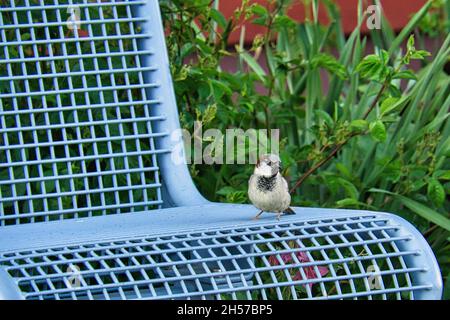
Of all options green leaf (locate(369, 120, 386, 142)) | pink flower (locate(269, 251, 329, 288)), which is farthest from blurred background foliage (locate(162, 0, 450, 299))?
pink flower (locate(269, 251, 329, 288))

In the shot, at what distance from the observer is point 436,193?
2613 millimetres

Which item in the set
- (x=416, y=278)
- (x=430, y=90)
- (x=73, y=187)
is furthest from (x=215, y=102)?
(x=416, y=278)

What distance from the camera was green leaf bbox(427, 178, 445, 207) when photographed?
→ 8.53ft

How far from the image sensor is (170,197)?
2.40 m

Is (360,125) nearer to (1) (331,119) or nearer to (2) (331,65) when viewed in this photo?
(1) (331,119)

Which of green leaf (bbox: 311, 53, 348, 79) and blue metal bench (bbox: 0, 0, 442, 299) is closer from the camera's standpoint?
blue metal bench (bbox: 0, 0, 442, 299)

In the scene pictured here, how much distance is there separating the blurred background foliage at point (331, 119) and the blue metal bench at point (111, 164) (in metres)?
0.21

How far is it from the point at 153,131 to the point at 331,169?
0.83m

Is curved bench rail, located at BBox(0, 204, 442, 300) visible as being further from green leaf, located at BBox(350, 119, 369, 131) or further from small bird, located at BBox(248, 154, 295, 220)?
green leaf, located at BBox(350, 119, 369, 131)

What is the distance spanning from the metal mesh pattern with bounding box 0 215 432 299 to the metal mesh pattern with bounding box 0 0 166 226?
46cm

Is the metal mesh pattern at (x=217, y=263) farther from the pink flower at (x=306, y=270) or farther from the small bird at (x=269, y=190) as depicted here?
the small bird at (x=269, y=190)

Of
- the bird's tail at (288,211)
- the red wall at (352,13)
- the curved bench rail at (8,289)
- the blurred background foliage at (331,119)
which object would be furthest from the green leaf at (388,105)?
the red wall at (352,13)

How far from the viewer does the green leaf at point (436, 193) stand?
2.60m
